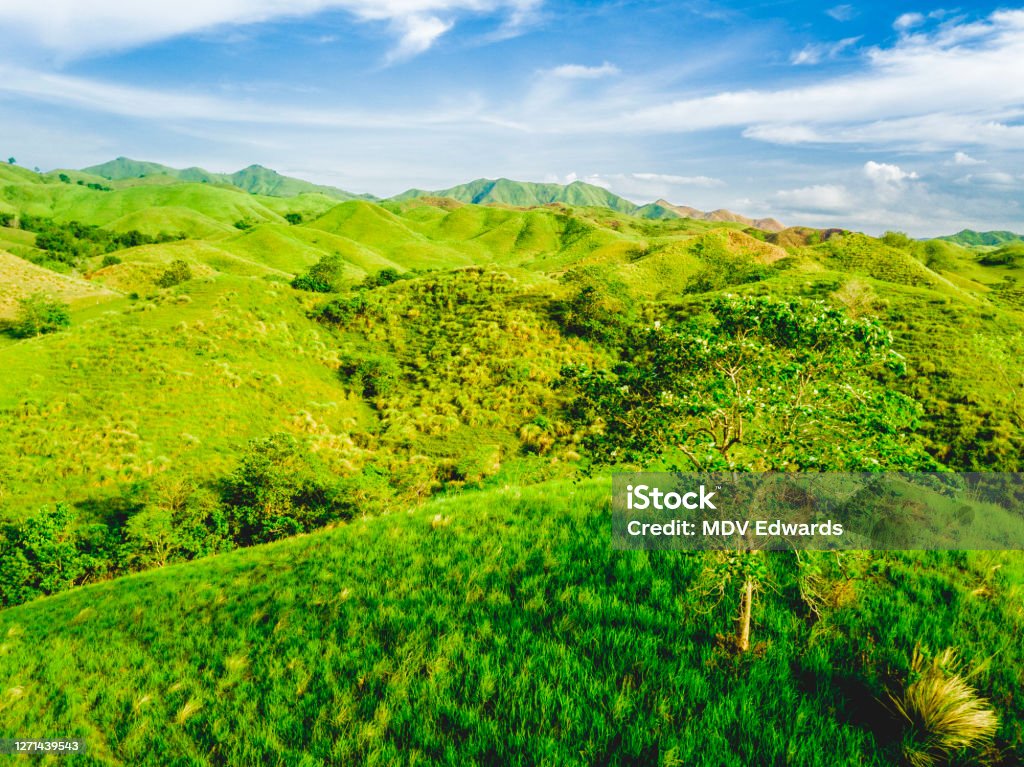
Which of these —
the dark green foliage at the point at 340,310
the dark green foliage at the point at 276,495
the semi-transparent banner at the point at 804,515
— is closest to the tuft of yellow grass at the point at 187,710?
the semi-transparent banner at the point at 804,515

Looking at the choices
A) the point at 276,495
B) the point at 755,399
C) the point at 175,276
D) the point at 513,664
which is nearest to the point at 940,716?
the point at 755,399

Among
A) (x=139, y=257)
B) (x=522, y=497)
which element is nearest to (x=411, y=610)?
(x=522, y=497)

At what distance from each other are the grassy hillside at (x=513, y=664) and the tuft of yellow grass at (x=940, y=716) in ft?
0.64

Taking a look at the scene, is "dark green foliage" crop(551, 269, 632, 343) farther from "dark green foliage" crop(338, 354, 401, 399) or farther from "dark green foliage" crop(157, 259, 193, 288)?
"dark green foliage" crop(157, 259, 193, 288)

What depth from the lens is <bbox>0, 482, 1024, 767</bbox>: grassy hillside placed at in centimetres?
418

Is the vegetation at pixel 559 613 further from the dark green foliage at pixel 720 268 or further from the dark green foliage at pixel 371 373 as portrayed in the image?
the dark green foliage at pixel 720 268

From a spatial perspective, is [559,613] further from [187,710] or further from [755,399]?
[187,710]

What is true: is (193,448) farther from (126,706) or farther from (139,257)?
(139,257)

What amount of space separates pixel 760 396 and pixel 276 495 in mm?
23010

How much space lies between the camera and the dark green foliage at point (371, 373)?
38.0 metres

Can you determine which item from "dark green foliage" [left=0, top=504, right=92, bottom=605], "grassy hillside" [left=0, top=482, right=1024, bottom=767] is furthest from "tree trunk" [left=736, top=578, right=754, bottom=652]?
"dark green foliage" [left=0, top=504, right=92, bottom=605]

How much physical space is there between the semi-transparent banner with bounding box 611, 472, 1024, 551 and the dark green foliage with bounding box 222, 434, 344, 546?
57.8ft

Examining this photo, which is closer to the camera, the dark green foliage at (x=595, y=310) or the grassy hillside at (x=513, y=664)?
the grassy hillside at (x=513, y=664)

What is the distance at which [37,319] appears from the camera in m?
46.8
